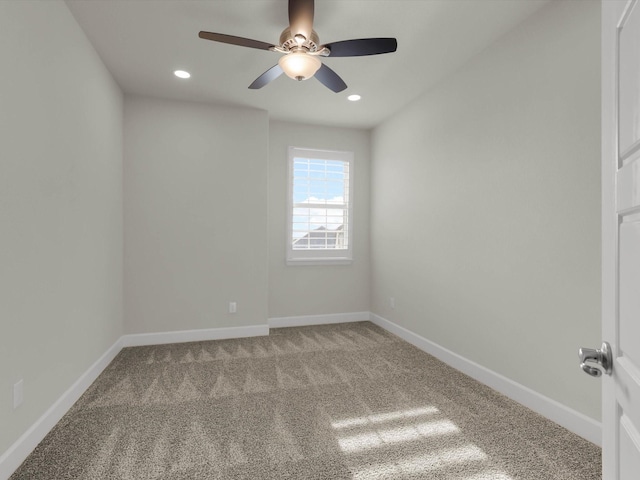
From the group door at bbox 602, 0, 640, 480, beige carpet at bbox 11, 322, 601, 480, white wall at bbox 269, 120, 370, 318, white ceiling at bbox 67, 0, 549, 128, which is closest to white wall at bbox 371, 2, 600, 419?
white ceiling at bbox 67, 0, 549, 128

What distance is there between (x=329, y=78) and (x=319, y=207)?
2.33 m

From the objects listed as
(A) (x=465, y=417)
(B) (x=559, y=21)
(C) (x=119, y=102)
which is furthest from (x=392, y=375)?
(C) (x=119, y=102)

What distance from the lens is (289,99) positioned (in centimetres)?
385

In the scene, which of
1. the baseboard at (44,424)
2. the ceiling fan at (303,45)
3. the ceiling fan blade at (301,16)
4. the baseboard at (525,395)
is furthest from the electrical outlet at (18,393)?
the baseboard at (525,395)

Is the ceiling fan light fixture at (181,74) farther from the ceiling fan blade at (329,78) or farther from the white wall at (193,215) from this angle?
the ceiling fan blade at (329,78)

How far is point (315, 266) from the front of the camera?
4.79 m

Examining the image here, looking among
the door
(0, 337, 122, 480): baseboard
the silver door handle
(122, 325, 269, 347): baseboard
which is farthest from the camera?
(122, 325, 269, 347): baseboard

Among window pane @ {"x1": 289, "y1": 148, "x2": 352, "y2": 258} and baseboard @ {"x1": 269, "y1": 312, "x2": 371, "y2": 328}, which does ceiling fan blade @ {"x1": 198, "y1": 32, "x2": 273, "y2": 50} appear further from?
baseboard @ {"x1": 269, "y1": 312, "x2": 371, "y2": 328}

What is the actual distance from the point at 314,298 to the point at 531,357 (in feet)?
9.24

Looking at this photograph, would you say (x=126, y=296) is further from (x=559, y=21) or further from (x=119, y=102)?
(x=559, y=21)

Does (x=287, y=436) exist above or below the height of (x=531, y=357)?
below

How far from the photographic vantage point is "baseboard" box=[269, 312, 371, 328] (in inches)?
182

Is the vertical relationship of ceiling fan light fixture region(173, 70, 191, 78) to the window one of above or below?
above

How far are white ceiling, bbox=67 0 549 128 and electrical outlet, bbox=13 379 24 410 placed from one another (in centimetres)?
233
